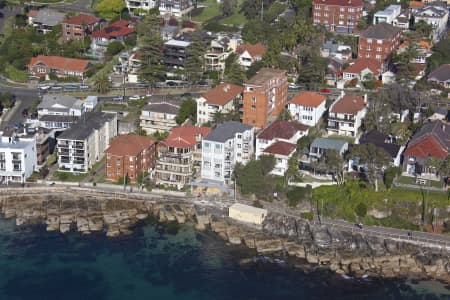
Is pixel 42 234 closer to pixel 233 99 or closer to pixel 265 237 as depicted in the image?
pixel 265 237

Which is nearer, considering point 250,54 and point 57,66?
point 250,54

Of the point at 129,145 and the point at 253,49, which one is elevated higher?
the point at 253,49

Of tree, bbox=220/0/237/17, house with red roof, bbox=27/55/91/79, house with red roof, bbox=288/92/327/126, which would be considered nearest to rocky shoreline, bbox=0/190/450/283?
house with red roof, bbox=288/92/327/126

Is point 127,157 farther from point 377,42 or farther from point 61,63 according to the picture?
point 377,42

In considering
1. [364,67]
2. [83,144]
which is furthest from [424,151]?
[83,144]

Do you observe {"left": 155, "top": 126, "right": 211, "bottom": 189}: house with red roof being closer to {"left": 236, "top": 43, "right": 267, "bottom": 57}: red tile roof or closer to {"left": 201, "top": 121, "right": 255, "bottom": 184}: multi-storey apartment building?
{"left": 201, "top": 121, "right": 255, "bottom": 184}: multi-storey apartment building

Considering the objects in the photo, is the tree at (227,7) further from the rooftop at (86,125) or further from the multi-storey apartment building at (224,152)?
the multi-storey apartment building at (224,152)

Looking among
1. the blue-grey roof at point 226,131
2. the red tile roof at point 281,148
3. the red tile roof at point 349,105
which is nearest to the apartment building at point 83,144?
the blue-grey roof at point 226,131
